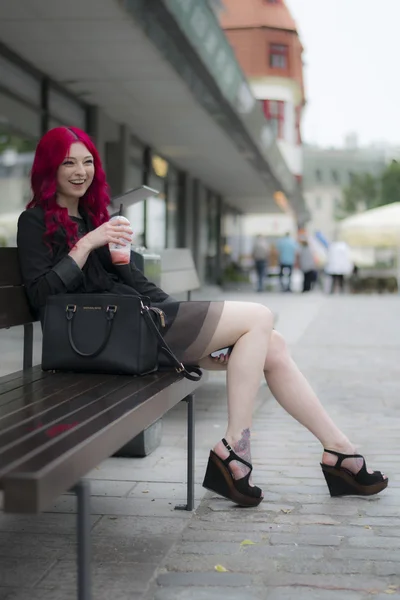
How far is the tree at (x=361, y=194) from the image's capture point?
3295 inches

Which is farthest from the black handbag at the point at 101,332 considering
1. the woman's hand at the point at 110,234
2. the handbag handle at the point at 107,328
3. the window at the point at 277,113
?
the window at the point at 277,113

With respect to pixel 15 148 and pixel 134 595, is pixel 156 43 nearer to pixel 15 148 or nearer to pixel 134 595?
pixel 15 148

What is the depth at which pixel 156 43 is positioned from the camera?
902cm

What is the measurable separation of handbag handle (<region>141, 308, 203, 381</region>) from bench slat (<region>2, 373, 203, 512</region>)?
7.5 inches

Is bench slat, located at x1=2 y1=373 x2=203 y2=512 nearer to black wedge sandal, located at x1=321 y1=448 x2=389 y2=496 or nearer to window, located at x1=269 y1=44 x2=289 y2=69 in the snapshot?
black wedge sandal, located at x1=321 y1=448 x2=389 y2=496

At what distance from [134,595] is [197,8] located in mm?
7164

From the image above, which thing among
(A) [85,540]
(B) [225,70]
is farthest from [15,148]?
(A) [85,540]

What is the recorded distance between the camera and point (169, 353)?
3.69m

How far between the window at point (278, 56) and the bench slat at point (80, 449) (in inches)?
1825

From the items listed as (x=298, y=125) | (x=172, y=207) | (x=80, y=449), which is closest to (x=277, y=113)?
(x=298, y=125)

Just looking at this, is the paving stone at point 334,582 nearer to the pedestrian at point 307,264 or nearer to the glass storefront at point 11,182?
the glass storefront at point 11,182

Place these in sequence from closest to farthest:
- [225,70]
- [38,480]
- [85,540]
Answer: [38,480]
[85,540]
[225,70]

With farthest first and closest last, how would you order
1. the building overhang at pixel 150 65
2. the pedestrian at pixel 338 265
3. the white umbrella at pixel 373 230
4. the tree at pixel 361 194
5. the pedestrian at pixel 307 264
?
the tree at pixel 361 194
the white umbrella at pixel 373 230
the pedestrian at pixel 307 264
the pedestrian at pixel 338 265
the building overhang at pixel 150 65

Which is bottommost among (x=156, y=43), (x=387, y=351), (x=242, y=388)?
(x=387, y=351)
